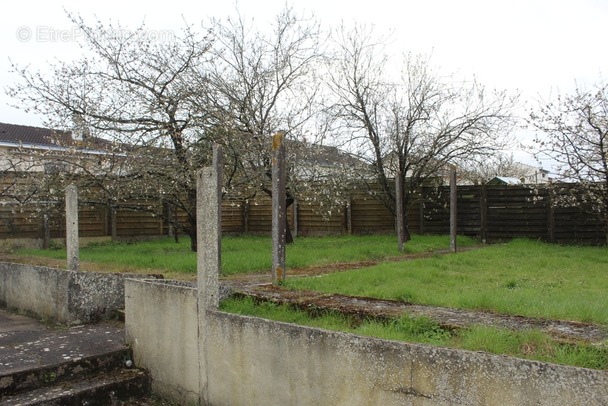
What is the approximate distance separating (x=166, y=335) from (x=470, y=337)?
2.99 m

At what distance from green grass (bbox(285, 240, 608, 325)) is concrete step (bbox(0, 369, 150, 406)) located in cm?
184

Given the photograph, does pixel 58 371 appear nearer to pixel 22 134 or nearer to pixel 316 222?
pixel 316 222

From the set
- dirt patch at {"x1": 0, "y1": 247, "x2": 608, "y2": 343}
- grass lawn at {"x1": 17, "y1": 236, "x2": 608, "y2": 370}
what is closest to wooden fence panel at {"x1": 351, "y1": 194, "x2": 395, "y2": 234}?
grass lawn at {"x1": 17, "y1": 236, "x2": 608, "y2": 370}

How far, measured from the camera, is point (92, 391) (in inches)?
190

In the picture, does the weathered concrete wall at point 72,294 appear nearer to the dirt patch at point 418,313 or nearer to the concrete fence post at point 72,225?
the concrete fence post at point 72,225

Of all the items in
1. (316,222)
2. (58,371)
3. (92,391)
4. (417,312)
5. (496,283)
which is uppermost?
(316,222)

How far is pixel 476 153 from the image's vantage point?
47.0 feet

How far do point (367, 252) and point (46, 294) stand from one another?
557cm

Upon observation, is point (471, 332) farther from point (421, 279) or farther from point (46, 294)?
point (46, 294)

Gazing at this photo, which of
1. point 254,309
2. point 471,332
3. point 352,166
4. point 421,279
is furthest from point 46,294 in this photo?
point 352,166

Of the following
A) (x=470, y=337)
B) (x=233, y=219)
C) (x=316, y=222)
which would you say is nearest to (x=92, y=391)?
(x=470, y=337)

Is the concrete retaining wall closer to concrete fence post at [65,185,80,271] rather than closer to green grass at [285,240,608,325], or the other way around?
green grass at [285,240,608,325]

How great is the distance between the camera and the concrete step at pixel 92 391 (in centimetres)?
463

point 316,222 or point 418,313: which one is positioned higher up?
point 316,222
